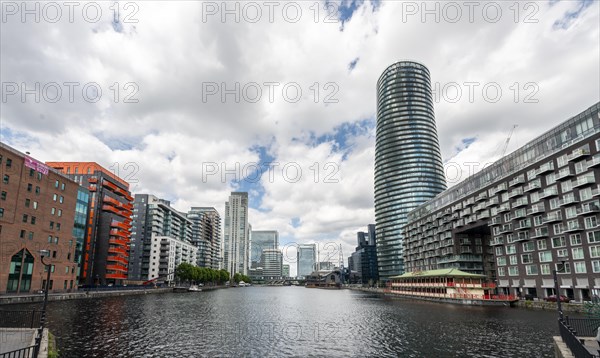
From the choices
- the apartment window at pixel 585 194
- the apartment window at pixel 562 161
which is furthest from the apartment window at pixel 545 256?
the apartment window at pixel 562 161

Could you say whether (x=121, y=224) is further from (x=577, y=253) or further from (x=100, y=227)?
Answer: (x=577, y=253)

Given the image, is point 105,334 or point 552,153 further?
point 552,153

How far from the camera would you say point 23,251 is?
8506 cm

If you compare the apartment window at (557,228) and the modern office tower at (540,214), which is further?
the apartment window at (557,228)

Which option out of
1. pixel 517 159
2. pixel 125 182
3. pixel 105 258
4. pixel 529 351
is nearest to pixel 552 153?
pixel 517 159

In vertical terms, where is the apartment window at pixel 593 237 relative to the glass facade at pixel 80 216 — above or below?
below

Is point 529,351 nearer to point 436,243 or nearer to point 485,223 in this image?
point 485,223

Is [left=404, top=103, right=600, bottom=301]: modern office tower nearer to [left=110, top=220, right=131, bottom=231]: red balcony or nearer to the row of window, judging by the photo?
the row of window

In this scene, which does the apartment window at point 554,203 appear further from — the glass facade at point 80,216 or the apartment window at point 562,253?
the glass facade at point 80,216

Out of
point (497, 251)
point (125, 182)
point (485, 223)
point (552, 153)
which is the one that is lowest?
point (497, 251)

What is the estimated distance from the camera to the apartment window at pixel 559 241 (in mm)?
86975

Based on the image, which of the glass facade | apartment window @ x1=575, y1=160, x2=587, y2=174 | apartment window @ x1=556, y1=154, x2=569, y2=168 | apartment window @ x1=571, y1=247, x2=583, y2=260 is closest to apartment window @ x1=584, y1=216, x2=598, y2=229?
apartment window @ x1=571, y1=247, x2=583, y2=260

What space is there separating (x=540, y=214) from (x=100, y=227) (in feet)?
542

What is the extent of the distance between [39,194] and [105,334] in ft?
217
